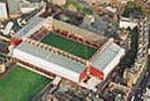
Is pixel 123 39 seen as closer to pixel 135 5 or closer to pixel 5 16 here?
pixel 135 5

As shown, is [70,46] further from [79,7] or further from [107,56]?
[79,7]

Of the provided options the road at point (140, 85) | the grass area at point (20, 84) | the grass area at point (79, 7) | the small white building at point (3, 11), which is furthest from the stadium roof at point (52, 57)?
the grass area at point (79, 7)

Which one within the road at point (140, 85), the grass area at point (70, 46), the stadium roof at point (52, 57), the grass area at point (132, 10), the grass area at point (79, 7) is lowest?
the road at point (140, 85)

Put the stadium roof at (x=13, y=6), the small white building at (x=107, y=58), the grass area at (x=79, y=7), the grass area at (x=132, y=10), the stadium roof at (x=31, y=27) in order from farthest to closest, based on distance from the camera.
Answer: the grass area at (x=79, y=7), the grass area at (x=132, y=10), the stadium roof at (x=13, y=6), the stadium roof at (x=31, y=27), the small white building at (x=107, y=58)

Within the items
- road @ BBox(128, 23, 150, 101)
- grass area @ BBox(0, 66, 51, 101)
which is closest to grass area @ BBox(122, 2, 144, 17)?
road @ BBox(128, 23, 150, 101)

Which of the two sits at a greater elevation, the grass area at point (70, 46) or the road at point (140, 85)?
the grass area at point (70, 46)

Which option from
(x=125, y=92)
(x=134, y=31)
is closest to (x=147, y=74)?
(x=125, y=92)

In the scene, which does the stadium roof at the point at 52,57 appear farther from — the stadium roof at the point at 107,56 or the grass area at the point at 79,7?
the grass area at the point at 79,7
